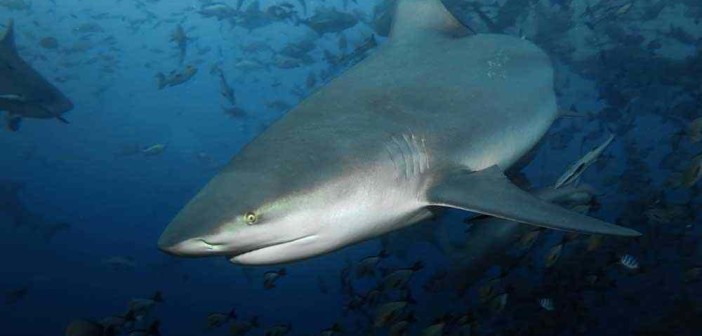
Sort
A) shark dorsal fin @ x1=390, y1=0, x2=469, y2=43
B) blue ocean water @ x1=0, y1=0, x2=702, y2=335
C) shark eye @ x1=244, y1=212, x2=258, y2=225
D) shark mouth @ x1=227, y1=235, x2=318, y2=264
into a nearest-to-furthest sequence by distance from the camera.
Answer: shark eye @ x1=244, y1=212, x2=258, y2=225 → shark mouth @ x1=227, y1=235, x2=318, y2=264 → shark dorsal fin @ x1=390, y1=0, x2=469, y2=43 → blue ocean water @ x1=0, y1=0, x2=702, y2=335

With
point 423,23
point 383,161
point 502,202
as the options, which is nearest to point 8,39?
point 423,23

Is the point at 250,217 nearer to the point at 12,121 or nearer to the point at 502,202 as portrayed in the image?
the point at 502,202

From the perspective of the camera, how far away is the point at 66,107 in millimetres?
10094

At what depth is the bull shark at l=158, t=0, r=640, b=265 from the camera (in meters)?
2.54

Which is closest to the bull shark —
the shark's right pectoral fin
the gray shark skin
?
the gray shark skin

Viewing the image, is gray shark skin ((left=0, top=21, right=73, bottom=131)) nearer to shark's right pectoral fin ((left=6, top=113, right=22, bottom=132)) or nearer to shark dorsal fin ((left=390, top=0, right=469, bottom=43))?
shark's right pectoral fin ((left=6, top=113, right=22, bottom=132))

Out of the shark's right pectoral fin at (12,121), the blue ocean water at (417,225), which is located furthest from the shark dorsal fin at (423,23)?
the shark's right pectoral fin at (12,121)

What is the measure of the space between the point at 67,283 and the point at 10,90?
15279 millimetres

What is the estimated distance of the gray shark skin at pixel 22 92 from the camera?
944cm

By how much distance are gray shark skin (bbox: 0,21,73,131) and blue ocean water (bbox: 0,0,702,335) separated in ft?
1.32

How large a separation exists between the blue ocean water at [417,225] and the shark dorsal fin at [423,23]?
1.50 metres

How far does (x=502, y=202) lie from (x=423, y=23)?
2.54m

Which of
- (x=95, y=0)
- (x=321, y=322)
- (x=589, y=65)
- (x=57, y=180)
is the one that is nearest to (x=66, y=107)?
(x=321, y=322)

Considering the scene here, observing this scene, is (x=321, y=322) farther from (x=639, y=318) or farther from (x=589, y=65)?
(x=589, y=65)
